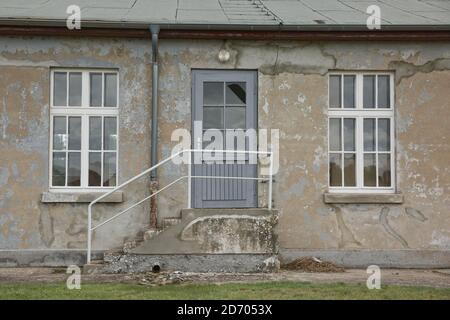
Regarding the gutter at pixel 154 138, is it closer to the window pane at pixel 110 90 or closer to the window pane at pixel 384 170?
the window pane at pixel 110 90

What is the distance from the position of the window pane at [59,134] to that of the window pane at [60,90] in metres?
0.27

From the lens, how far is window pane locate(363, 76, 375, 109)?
1073 cm

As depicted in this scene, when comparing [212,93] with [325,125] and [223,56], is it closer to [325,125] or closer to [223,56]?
[223,56]

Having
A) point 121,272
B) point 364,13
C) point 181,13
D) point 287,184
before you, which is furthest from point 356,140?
point 121,272

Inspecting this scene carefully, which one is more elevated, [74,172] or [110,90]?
[110,90]

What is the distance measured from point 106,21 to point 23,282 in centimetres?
411

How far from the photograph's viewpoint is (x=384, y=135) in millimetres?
10758

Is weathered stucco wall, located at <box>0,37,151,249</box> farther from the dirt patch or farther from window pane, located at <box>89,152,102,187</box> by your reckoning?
the dirt patch

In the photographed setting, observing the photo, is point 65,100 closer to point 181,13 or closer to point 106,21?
point 106,21

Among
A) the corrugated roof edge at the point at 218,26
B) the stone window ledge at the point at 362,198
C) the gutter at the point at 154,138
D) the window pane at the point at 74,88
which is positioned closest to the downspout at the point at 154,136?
the gutter at the point at 154,138

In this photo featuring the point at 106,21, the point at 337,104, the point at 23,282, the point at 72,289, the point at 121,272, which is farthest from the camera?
the point at 337,104

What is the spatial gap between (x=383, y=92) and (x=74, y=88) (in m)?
5.05

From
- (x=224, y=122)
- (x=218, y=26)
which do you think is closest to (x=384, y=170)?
(x=224, y=122)

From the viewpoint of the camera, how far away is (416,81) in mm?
10672
